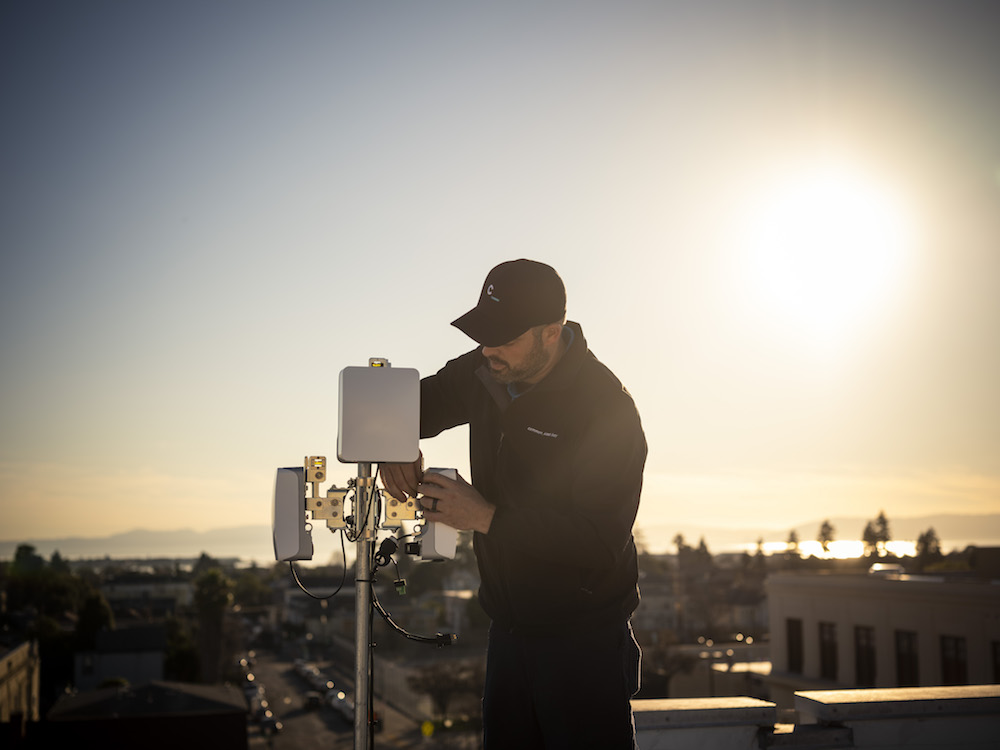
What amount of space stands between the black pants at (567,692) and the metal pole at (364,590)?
567 mm

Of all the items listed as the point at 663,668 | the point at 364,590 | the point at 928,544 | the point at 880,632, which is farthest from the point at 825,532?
the point at 364,590

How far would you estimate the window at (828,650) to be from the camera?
132 ft

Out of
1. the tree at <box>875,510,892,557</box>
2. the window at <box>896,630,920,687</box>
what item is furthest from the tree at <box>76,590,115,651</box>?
the tree at <box>875,510,892,557</box>

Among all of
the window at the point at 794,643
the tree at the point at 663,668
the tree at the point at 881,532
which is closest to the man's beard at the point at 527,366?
the window at the point at 794,643

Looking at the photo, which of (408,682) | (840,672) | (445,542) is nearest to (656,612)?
(408,682)

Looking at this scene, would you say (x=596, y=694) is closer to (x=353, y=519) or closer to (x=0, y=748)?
(x=353, y=519)

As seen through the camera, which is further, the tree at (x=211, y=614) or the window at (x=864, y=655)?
the tree at (x=211, y=614)

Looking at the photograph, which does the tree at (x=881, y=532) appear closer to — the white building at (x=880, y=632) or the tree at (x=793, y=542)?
the tree at (x=793, y=542)

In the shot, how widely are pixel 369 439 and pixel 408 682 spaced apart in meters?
61.9

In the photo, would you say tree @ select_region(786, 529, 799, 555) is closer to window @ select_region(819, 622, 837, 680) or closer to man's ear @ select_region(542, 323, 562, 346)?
window @ select_region(819, 622, 837, 680)

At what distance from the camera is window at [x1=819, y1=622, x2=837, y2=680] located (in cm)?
4025

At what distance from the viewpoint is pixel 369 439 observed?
301 centimetres

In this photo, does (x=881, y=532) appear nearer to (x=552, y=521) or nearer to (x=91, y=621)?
(x=91, y=621)

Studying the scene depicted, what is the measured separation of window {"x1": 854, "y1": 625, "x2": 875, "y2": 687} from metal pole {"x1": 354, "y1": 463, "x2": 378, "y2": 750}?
129ft
